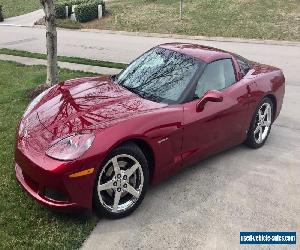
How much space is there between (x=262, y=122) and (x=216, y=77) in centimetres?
132

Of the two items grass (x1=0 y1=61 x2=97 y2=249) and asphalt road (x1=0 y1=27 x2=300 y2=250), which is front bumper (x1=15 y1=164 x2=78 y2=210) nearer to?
grass (x1=0 y1=61 x2=97 y2=249)

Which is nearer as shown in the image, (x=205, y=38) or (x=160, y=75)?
(x=160, y=75)

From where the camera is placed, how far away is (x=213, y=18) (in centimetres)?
1988

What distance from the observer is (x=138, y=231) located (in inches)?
169

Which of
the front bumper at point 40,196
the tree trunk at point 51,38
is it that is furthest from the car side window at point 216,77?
the tree trunk at point 51,38

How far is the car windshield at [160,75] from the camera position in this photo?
16.9 ft

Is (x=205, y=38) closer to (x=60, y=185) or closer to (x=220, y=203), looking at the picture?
(x=220, y=203)

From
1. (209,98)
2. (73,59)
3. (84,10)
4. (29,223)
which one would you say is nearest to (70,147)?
(29,223)

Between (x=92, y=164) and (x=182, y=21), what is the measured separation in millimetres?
16646

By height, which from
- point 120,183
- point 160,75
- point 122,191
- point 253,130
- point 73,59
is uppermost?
point 160,75

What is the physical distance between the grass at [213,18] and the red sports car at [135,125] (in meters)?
12.3

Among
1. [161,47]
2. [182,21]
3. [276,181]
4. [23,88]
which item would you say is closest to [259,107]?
[276,181]

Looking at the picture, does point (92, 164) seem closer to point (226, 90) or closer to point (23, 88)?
point (226, 90)

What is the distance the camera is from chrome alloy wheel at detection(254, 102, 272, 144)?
251 inches
